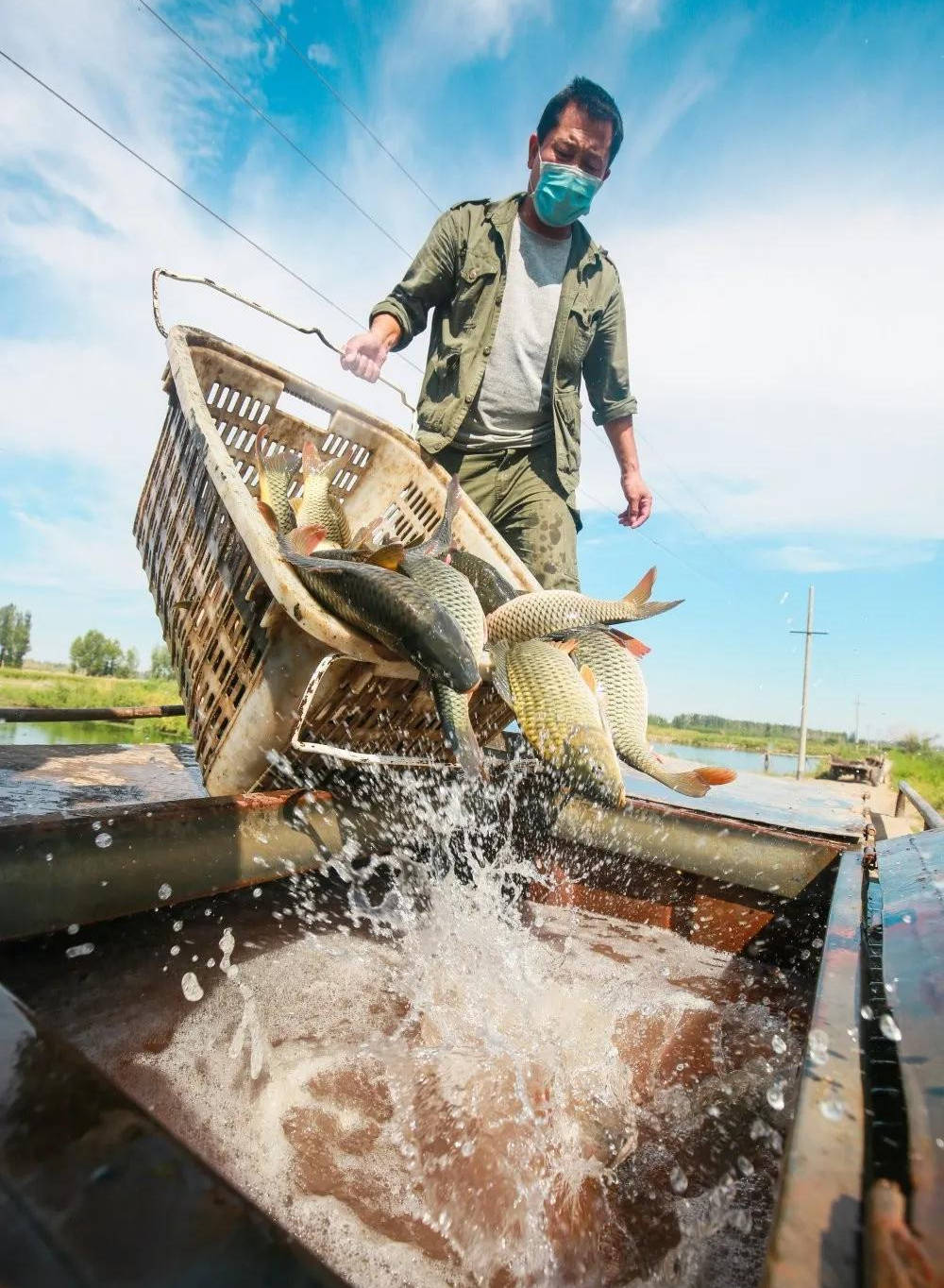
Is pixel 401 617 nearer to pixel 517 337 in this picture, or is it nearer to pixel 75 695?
pixel 517 337

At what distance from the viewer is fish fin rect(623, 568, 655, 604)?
221 centimetres

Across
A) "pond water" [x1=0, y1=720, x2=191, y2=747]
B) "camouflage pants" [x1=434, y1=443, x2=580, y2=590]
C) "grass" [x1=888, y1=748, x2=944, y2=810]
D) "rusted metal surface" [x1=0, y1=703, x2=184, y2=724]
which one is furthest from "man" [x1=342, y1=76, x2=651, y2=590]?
"grass" [x1=888, y1=748, x2=944, y2=810]

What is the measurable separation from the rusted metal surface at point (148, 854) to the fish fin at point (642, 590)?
Result: 3.79ft

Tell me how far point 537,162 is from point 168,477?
99.1 inches

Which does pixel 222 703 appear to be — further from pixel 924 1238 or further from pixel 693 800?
pixel 693 800

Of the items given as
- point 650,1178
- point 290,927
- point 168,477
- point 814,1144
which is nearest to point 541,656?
point 290,927

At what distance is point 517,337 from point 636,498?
109cm

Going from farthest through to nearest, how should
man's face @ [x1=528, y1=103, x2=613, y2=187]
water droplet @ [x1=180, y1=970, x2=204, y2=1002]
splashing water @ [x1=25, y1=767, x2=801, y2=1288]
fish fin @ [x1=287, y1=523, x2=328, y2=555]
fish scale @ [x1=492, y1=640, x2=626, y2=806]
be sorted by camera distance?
man's face @ [x1=528, y1=103, x2=613, y2=187] → fish fin @ [x1=287, y1=523, x2=328, y2=555] → fish scale @ [x1=492, y1=640, x2=626, y2=806] → water droplet @ [x1=180, y1=970, x2=204, y2=1002] → splashing water @ [x1=25, y1=767, x2=801, y2=1288]

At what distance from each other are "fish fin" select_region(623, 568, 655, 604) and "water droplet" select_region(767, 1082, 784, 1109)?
1.33 metres

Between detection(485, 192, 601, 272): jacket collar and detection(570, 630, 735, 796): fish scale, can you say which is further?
detection(485, 192, 601, 272): jacket collar

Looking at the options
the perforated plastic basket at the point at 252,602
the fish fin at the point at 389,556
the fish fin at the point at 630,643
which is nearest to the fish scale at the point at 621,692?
the fish fin at the point at 630,643

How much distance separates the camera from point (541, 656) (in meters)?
2.11

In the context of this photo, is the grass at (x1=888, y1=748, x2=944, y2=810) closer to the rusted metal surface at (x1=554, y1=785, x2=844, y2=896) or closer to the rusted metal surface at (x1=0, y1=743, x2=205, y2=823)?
the rusted metal surface at (x1=554, y1=785, x2=844, y2=896)

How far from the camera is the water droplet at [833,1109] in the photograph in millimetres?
703
